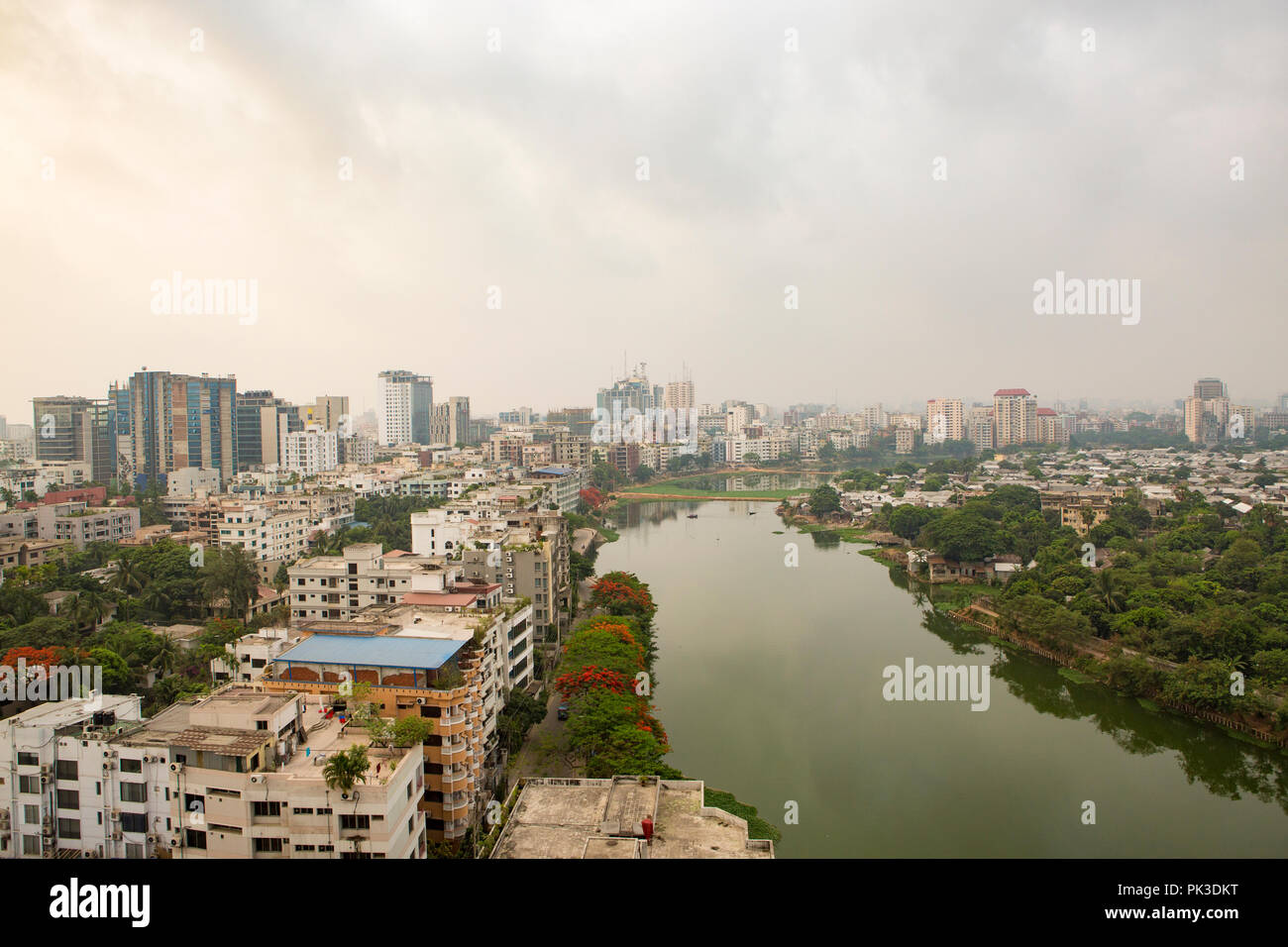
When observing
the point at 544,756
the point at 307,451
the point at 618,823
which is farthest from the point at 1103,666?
the point at 307,451

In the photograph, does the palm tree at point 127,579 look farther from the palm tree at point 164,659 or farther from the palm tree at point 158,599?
the palm tree at point 164,659

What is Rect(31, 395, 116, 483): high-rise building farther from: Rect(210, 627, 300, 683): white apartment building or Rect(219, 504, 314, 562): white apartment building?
Rect(210, 627, 300, 683): white apartment building

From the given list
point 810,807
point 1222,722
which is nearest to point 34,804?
point 810,807

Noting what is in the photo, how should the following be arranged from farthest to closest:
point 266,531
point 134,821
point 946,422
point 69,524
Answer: point 946,422 → point 69,524 → point 266,531 → point 134,821

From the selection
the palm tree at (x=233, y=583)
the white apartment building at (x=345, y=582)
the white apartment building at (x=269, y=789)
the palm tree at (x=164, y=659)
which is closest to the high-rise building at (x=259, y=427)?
the palm tree at (x=233, y=583)

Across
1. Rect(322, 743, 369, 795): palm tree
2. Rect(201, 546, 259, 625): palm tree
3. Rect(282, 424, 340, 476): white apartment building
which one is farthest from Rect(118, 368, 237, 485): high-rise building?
Rect(322, 743, 369, 795): palm tree

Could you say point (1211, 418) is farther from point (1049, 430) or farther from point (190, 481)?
point (190, 481)

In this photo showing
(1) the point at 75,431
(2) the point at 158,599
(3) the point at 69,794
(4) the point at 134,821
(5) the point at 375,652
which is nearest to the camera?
(4) the point at 134,821
